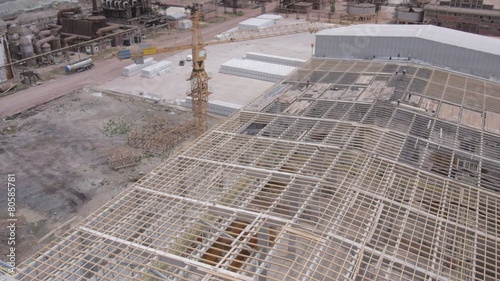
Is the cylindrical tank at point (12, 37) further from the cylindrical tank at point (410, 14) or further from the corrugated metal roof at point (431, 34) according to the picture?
the cylindrical tank at point (410, 14)

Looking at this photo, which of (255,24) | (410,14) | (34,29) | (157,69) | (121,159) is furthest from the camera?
(255,24)

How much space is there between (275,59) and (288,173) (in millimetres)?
39694

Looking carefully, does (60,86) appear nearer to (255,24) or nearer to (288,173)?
(255,24)

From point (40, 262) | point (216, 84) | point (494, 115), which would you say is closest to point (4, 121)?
point (216, 84)

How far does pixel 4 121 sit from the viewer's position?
143 feet

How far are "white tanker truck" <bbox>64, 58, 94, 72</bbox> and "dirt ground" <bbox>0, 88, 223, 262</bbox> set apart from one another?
7523mm

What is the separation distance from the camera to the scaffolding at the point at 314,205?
15.8 meters

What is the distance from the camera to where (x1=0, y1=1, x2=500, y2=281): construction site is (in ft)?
53.3

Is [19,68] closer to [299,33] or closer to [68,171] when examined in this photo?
[68,171]

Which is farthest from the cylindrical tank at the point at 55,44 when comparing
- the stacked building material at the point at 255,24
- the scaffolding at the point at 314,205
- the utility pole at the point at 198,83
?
the scaffolding at the point at 314,205

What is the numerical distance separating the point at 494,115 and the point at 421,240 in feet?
54.7

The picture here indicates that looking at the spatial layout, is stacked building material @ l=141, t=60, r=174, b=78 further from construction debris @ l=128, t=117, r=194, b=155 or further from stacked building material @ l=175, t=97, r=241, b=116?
construction debris @ l=128, t=117, r=194, b=155

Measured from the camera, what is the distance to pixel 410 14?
77.5 meters

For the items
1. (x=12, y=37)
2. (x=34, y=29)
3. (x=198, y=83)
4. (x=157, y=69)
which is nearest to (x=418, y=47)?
(x=198, y=83)
